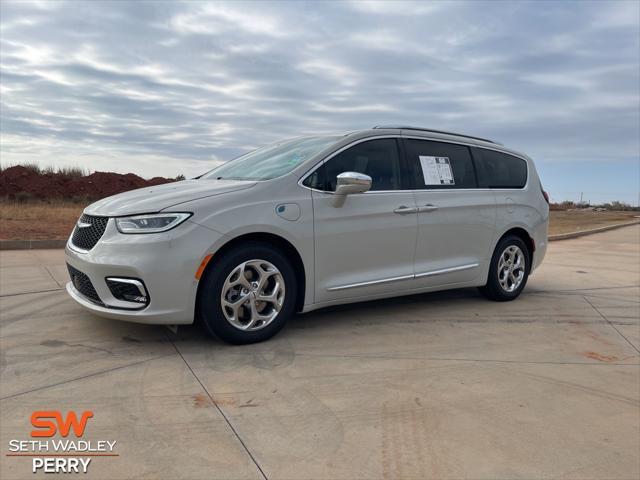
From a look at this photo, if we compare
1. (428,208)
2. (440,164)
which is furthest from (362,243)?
(440,164)

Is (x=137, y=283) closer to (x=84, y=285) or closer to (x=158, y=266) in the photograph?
(x=158, y=266)

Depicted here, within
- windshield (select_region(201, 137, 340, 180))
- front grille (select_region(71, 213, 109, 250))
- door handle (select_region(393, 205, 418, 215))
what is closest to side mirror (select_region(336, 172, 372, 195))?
windshield (select_region(201, 137, 340, 180))

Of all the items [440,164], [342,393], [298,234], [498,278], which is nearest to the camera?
[342,393]

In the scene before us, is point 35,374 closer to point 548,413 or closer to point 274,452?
point 274,452

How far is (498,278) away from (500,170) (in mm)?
1257

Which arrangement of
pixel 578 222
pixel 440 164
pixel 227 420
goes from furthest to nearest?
pixel 578 222, pixel 440 164, pixel 227 420

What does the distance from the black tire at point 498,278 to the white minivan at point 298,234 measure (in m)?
0.02

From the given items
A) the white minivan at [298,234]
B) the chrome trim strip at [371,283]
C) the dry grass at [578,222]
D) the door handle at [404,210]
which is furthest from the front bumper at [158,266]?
the dry grass at [578,222]

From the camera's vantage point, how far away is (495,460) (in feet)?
8.61

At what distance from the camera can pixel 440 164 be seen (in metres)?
5.53

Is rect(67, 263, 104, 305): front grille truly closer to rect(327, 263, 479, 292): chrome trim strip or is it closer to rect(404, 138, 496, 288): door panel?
rect(327, 263, 479, 292): chrome trim strip

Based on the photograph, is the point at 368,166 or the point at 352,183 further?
the point at 368,166

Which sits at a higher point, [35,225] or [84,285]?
[35,225]

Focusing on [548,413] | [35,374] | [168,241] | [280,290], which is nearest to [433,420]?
[548,413]
